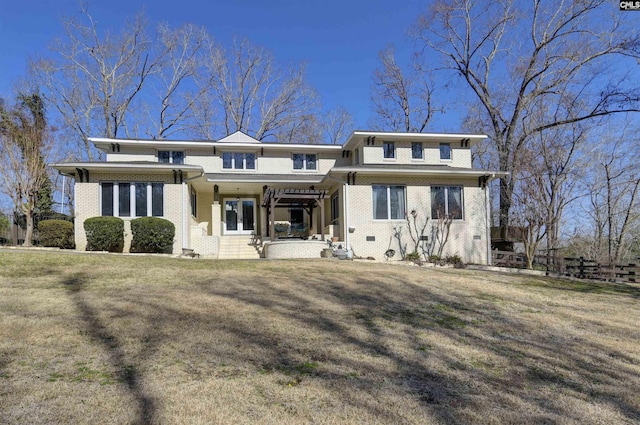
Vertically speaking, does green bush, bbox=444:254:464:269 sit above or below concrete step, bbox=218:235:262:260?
below

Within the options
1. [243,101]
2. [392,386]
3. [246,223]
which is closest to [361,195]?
[246,223]

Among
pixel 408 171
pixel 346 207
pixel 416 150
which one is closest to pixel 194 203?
pixel 346 207

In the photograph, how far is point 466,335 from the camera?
541 centimetres

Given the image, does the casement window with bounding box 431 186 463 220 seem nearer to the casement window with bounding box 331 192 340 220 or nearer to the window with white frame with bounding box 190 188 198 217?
the casement window with bounding box 331 192 340 220

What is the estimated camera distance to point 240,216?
20.2 m

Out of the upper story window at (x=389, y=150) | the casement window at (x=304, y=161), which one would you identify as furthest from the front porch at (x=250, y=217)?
the upper story window at (x=389, y=150)

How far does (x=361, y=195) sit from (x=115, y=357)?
43.8ft

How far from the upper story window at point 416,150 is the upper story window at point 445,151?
3.60 ft

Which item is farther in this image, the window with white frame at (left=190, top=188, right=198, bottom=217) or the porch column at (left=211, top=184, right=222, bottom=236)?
the porch column at (left=211, top=184, right=222, bottom=236)

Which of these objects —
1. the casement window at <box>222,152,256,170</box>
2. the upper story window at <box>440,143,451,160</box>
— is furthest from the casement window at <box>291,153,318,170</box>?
the upper story window at <box>440,143,451,160</box>

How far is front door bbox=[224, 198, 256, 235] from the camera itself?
20.0 metres

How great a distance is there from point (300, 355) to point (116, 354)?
1.90 m

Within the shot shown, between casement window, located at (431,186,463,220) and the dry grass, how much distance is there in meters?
8.78

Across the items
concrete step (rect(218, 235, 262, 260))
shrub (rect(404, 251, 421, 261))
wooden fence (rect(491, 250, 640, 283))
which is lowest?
wooden fence (rect(491, 250, 640, 283))
